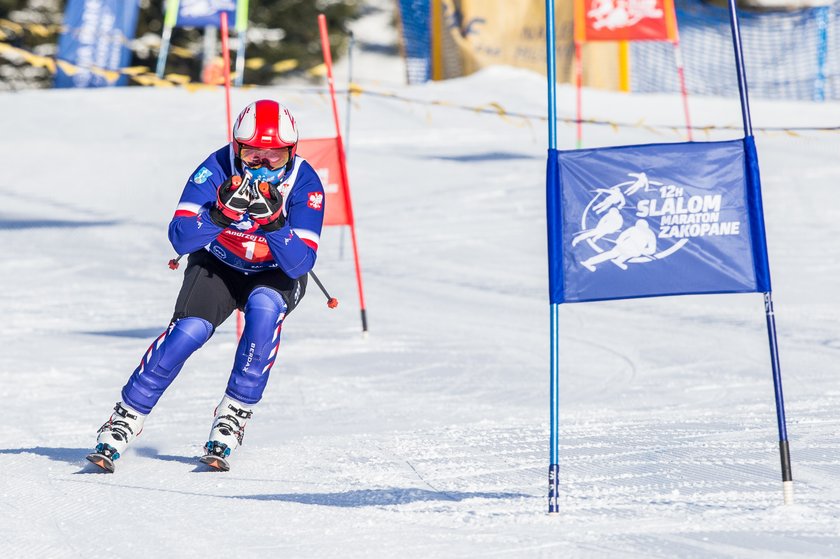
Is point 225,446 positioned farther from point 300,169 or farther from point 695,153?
point 695,153

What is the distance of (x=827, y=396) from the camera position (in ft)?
23.7

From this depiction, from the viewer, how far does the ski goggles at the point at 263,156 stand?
555 centimetres

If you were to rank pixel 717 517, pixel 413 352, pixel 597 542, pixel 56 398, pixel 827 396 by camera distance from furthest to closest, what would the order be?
pixel 413 352
pixel 56 398
pixel 827 396
pixel 717 517
pixel 597 542

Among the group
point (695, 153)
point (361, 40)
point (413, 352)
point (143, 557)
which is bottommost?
point (143, 557)

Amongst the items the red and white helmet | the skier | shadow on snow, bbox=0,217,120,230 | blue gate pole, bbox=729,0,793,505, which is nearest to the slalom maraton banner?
shadow on snow, bbox=0,217,120,230

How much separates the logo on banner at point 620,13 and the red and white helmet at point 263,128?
9.87m

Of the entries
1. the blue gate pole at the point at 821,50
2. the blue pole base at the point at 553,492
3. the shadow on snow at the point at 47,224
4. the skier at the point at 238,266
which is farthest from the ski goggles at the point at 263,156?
the blue gate pole at the point at 821,50

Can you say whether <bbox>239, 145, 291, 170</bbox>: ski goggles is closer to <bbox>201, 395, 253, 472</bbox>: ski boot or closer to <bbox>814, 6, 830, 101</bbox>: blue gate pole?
<bbox>201, 395, 253, 472</bbox>: ski boot

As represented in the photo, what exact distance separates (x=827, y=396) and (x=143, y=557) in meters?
4.31

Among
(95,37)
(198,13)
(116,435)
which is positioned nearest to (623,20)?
(198,13)

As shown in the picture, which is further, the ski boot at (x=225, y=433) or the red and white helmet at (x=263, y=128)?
the ski boot at (x=225, y=433)

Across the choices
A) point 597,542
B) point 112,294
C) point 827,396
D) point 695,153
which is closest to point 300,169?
point 695,153

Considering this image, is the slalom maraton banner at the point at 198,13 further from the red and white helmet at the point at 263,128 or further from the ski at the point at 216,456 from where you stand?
the ski at the point at 216,456

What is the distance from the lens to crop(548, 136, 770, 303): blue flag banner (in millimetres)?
→ 4672
